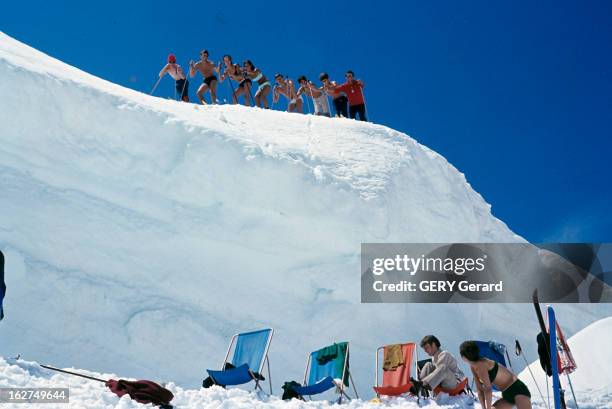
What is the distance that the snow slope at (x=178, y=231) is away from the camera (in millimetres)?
9258

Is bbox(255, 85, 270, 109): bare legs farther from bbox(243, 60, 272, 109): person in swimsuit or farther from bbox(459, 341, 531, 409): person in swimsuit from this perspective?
bbox(459, 341, 531, 409): person in swimsuit

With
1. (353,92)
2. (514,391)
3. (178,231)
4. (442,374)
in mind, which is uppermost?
(353,92)

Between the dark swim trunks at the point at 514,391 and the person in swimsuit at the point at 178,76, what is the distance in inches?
380

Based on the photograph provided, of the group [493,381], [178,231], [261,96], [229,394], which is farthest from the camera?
[261,96]

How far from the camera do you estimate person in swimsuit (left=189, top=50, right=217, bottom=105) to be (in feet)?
41.1

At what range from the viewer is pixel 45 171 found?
32.9 ft

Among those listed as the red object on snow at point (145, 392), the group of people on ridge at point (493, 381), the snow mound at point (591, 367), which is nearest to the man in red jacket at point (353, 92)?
the snow mound at point (591, 367)

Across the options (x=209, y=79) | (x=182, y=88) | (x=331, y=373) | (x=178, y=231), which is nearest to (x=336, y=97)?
(x=209, y=79)

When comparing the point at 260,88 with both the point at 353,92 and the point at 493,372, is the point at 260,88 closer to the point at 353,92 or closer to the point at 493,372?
the point at 353,92

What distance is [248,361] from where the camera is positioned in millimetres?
7250

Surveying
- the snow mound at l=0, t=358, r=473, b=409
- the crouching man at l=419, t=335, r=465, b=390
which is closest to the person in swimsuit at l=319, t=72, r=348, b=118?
the crouching man at l=419, t=335, r=465, b=390

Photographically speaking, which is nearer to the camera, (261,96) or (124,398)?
(124,398)

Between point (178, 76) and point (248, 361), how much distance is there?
734 cm

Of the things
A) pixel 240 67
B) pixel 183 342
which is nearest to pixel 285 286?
pixel 183 342
